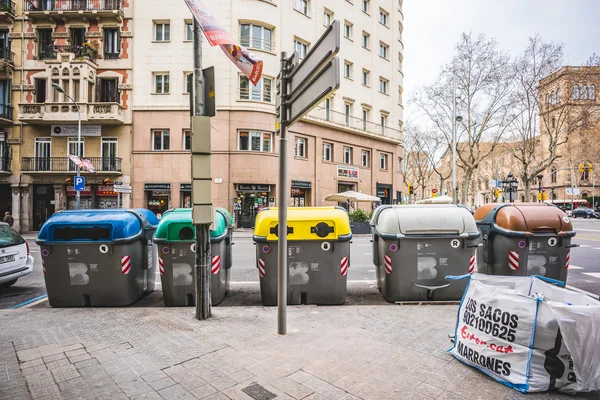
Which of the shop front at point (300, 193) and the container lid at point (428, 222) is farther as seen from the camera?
the shop front at point (300, 193)

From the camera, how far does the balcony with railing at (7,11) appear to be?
2462cm

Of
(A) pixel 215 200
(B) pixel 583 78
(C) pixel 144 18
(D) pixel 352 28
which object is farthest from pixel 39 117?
(B) pixel 583 78

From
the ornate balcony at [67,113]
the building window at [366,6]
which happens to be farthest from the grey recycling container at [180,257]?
the building window at [366,6]

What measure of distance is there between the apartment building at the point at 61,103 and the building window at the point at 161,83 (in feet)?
5.98

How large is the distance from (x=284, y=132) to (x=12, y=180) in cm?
2803

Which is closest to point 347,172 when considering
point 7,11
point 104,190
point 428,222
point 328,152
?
point 328,152

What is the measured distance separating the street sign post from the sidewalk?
0.72m

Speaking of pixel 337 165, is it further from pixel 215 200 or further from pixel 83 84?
pixel 83 84

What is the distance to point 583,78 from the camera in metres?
30.6

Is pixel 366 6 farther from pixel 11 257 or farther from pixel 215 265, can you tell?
pixel 11 257

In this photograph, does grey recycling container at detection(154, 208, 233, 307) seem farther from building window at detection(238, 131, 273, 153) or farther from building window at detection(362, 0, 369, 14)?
building window at detection(362, 0, 369, 14)

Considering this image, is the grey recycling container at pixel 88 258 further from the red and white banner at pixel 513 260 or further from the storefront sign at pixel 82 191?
the storefront sign at pixel 82 191

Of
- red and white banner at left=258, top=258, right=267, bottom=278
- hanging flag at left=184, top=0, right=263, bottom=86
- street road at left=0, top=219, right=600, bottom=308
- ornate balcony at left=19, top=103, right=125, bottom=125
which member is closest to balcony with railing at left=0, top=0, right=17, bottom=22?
ornate balcony at left=19, top=103, right=125, bottom=125

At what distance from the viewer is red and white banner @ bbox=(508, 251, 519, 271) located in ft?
21.3
